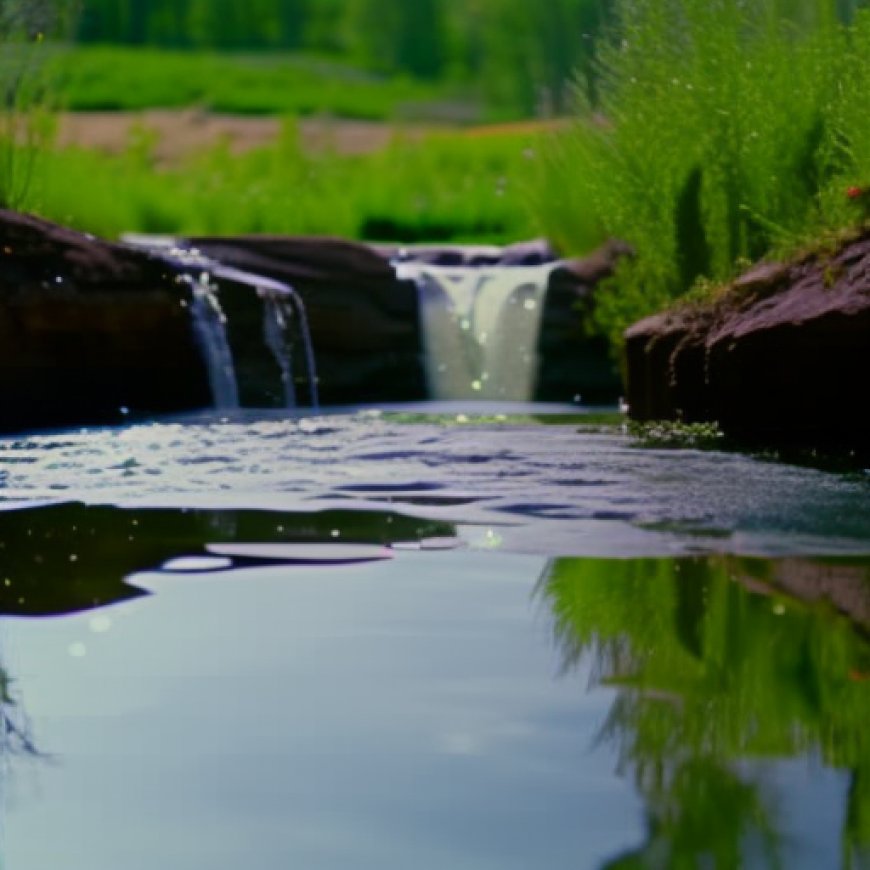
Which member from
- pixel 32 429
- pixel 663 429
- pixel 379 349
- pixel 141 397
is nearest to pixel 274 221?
pixel 379 349

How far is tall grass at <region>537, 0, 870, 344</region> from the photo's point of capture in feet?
22.7

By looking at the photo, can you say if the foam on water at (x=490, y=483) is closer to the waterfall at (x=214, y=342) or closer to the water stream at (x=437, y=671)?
the water stream at (x=437, y=671)

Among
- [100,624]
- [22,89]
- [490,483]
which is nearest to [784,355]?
[490,483]

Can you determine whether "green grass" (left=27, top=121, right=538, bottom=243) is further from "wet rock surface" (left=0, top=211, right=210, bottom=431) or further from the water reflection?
the water reflection

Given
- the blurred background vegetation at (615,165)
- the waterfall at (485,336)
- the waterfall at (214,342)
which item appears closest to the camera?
the blurred background vegetation at (615,165)

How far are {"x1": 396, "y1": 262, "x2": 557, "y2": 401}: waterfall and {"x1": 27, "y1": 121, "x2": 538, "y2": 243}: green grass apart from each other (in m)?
0.92

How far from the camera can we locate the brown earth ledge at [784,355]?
6195 millimetres

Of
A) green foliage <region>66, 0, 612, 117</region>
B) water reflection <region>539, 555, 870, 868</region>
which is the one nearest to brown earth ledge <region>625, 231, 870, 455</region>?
water reflection <region>539, 555, 870, 868</region>

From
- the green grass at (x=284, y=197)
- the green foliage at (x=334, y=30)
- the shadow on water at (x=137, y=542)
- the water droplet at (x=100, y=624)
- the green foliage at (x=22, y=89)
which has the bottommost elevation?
the shadow on water at (x=137, y=542)

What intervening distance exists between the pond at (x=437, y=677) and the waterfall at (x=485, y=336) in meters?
5.81

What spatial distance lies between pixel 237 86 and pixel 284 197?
32778mm

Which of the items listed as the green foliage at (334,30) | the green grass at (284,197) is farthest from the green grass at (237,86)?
the green grass at (284,197)

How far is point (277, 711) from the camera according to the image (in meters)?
2.36

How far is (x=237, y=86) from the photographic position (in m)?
45.2
